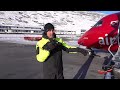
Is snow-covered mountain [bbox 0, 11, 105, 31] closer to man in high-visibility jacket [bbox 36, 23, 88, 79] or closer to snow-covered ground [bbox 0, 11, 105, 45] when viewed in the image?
snow-covered ground [bbox 0, 11, 105, 45]

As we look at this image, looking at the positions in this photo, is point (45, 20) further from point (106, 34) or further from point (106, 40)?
point (106, 40)

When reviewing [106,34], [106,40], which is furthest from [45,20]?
[106,40]

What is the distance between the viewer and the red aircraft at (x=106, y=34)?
1119 cm

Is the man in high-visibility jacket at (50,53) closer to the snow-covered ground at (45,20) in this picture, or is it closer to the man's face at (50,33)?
the man's face at (50,33)

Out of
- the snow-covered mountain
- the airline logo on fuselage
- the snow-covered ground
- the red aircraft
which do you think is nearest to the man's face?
the red aircraft

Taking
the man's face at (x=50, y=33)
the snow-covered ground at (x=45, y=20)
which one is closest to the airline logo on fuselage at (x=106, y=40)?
the man's face at (x=50, y=33)

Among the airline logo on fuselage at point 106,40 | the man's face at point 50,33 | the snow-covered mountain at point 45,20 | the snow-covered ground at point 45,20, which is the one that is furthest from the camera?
the snow-covered mountain at point 45,20

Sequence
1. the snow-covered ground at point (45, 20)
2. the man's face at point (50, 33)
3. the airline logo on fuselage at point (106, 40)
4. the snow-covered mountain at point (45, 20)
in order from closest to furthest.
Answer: the man's face at point (50, 33) → the airline logo on fuselage at point (106, 40) → the snow-covered ground at point (45, 20) → the snow-covered mountain at point (45, 20)

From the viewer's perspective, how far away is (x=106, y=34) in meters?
11.5

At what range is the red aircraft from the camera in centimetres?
1119
